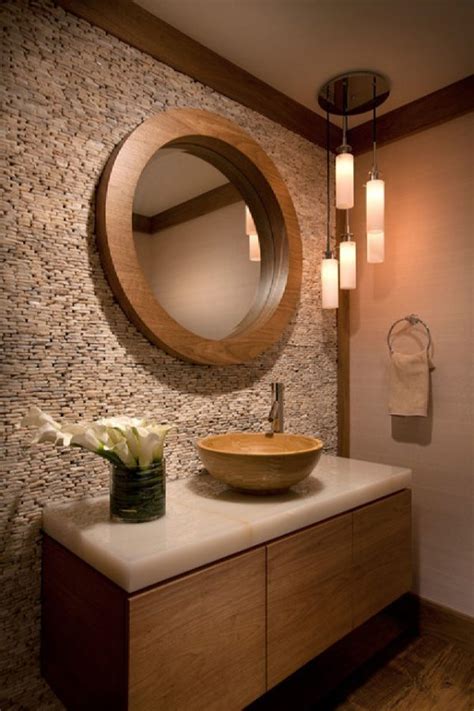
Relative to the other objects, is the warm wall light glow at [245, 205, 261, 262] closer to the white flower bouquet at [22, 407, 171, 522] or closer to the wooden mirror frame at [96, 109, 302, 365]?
the wooden mirror frame at [96, 109, 302, 365]

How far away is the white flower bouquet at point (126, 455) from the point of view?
1125 millimetres

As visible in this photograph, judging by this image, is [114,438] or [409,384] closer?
[114,438]

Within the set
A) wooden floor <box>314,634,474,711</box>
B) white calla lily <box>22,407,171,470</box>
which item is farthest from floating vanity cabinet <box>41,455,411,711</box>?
wooden floor <box>314,634,474,711</box>

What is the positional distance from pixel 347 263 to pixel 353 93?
2.31ft

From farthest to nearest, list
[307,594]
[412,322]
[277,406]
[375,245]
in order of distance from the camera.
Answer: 1. [412,322]
2. [375,245]
3. [277,406]
4. [307,594]

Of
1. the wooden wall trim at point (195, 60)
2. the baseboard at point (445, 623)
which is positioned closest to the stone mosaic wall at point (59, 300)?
the wooden wall trim at point (195, 60)

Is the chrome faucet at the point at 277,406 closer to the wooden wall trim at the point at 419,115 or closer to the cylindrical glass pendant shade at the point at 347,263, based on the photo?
the cylindrical glass pendant shade at the point at 347,263

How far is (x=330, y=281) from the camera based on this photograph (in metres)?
1.98

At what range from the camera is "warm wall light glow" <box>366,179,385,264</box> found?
6.01ft

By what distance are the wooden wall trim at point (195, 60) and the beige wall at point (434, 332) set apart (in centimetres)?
46

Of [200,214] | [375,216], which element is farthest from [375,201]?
[200,214]

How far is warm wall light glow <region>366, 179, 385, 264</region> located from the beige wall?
230 millimetres

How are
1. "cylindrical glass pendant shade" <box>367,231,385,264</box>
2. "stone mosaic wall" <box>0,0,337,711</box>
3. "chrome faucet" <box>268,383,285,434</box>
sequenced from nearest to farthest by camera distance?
1. "stone mosaic wall" <box>0,0,337,711</box>
2. "chrome faucet" <box>268,383,285,434</box>
3. "cylindrical glass pendant shade" <box>367,231,385,264</box>

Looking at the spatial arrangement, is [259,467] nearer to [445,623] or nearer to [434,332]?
[434,332]
